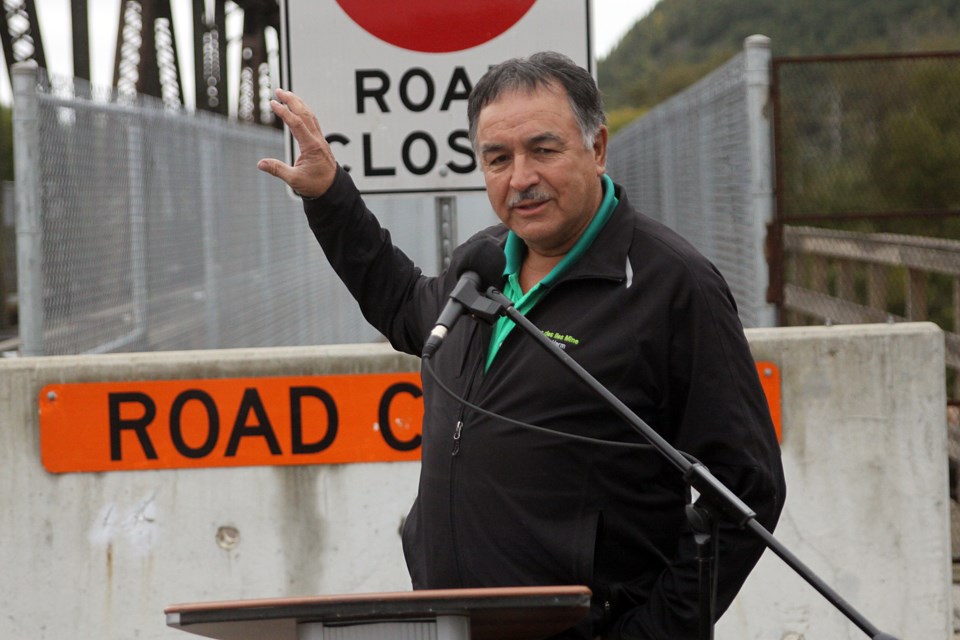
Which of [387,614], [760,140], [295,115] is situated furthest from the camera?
[760,140]

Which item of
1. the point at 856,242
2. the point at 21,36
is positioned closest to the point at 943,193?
the point at 856,242

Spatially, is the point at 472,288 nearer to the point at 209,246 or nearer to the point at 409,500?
the point at 409,500

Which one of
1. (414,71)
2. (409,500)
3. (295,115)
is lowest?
(409,500)

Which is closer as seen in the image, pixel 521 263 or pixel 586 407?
pixel 586 407

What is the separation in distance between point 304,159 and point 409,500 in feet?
6.52

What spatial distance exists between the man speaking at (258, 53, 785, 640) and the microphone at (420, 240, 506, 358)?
0.13ft

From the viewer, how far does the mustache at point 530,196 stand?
2.99 meters

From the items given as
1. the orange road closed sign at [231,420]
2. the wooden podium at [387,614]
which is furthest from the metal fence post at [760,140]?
the wooden podium at [387,614]

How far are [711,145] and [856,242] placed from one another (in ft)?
11.7

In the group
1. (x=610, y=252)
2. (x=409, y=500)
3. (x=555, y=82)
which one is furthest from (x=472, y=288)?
(x=409, y=500)

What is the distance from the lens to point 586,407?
2932 mm

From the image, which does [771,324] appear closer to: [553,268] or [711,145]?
[711,145]

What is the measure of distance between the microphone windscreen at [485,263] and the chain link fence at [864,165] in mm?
3554

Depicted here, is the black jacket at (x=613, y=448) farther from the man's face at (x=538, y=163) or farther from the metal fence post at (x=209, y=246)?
the metal fence post at (x=209, y=246)
